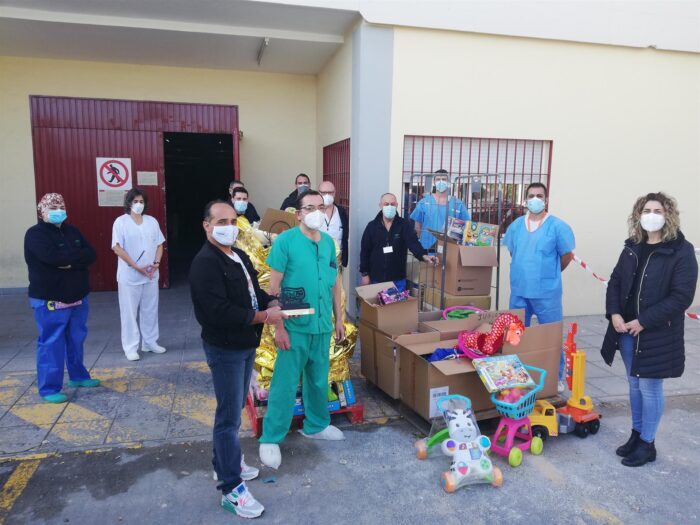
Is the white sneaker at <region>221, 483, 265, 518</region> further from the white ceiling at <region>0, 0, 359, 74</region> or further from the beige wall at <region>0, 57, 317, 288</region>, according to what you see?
the beige wall at <region>0, 57, 317, 288</region>

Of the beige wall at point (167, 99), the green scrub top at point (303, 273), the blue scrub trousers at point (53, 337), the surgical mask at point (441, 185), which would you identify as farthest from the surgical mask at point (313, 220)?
the beige wall at point (167, 99)

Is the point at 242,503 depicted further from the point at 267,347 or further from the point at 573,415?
the point at 573,415

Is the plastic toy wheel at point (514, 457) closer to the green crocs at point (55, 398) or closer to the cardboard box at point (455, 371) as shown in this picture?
the cardboard box at point (455, 371)

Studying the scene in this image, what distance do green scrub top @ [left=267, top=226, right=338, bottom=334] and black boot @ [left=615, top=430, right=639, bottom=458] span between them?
2287mm

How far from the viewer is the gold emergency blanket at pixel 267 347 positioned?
3953mm

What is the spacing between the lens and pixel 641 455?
354 centimetres

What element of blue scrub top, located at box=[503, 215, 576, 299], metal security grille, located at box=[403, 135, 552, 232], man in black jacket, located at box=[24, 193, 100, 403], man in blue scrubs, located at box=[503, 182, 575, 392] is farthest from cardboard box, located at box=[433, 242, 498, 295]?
man in black jacket, located at box=[24, 193, 100, 403]

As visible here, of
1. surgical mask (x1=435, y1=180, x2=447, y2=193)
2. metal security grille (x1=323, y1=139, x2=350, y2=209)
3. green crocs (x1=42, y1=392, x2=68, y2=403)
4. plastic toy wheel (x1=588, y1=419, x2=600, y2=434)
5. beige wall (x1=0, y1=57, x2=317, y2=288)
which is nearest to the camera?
plastic toy wheel (x1=588, y1=419, x2=600, y2=434)

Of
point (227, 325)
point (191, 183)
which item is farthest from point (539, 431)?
point (191, 183)

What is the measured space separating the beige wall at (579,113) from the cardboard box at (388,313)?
2.56 meters

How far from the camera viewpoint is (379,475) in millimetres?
3383

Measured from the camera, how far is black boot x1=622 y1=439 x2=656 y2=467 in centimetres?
352

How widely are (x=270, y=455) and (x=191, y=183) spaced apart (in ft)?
50.4

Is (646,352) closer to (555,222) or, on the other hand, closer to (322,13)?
(555,222)
